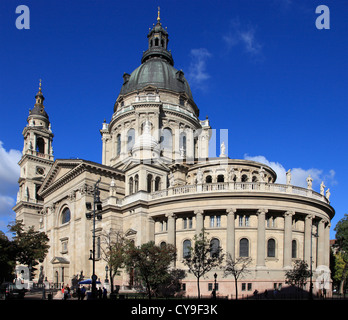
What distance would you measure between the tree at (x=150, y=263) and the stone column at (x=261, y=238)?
32.8ft

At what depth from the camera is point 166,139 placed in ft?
229

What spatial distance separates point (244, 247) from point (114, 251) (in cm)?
1397

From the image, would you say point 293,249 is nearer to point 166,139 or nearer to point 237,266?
point 237,266

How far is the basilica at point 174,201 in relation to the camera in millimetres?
44031

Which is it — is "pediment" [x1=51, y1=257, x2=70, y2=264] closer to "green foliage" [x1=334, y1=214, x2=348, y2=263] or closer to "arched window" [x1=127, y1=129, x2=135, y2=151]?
"arched window" [x1=127, y1=129, x2=135, y2=151]

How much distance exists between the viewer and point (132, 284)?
46.9 m

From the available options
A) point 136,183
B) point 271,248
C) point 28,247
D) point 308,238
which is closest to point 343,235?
point 308,238

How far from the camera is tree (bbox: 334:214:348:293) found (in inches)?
2537

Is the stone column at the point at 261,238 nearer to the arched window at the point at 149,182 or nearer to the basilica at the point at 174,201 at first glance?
the basilica at the point at 174,201

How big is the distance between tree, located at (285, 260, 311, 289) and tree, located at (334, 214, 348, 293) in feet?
81.5

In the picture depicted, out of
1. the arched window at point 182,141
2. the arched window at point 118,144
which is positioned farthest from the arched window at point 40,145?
the arched window at point 182,141

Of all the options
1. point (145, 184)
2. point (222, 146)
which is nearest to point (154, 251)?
point (145, 184)
